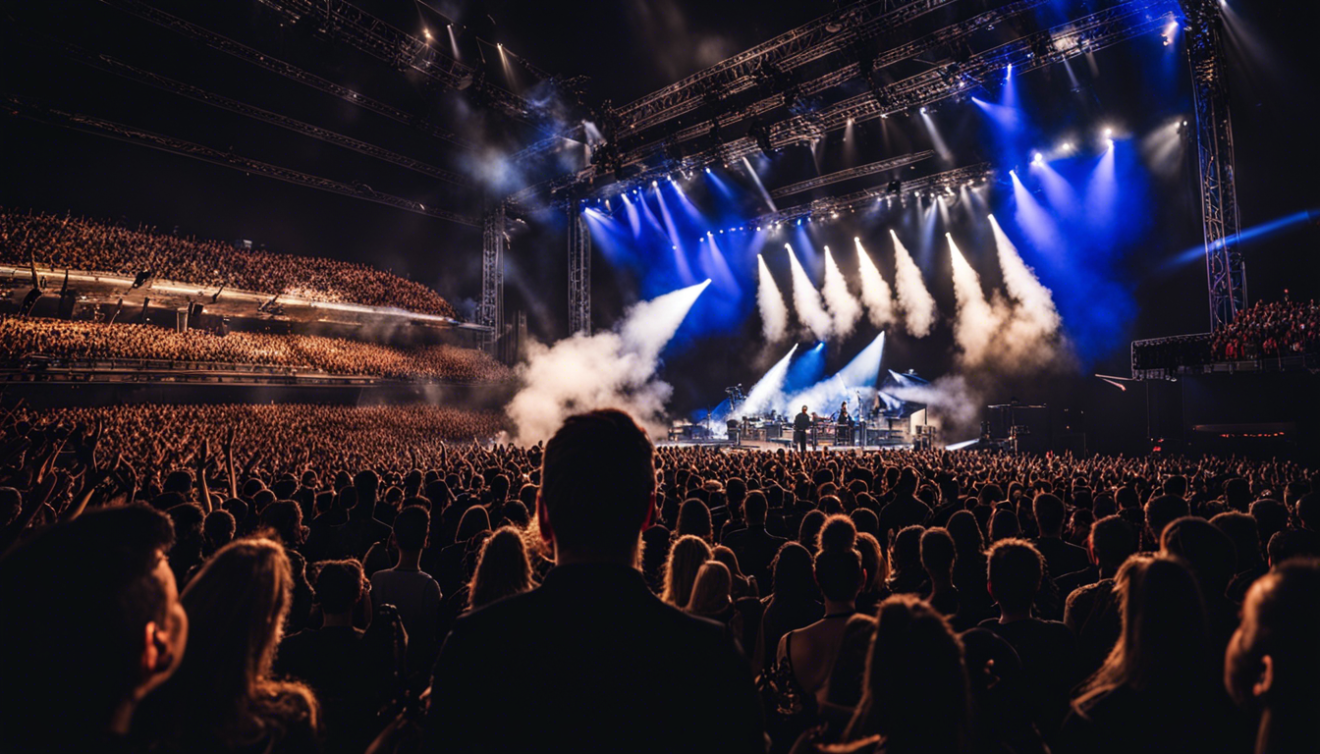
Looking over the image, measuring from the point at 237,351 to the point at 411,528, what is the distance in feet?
69.7

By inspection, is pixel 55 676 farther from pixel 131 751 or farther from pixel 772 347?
pixel 772 347

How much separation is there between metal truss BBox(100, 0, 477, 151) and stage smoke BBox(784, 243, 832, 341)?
561 inches

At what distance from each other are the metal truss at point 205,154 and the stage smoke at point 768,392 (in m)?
15.5

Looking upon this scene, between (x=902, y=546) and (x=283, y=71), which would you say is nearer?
(x=902, y=546)

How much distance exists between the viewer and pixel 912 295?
79.6 feet

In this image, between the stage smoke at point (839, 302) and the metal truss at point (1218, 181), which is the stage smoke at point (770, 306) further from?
the metal truss at point (1218, 181)

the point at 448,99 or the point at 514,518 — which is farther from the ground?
the point at 448,99

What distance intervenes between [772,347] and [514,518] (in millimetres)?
23838

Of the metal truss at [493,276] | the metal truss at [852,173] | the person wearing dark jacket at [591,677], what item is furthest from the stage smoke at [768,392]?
the person wearing dark jacket at [591,677]

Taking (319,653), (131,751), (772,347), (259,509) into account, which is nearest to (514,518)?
(259,509)

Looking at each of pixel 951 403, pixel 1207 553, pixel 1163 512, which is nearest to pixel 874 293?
pixel 951 403

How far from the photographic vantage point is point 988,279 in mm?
22375

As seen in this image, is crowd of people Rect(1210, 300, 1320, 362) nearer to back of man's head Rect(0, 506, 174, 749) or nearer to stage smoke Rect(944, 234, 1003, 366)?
stage smoke Rect(944, 234, 1003, 366)

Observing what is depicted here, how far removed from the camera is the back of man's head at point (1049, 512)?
14.7ft
